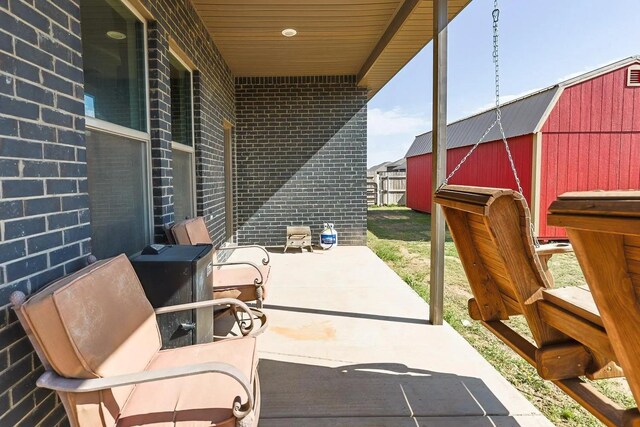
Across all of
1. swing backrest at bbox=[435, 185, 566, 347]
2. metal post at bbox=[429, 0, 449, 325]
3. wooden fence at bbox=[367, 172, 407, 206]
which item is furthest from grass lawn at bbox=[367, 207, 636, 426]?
wooden fence at bbox=[367, 172, 407, 206]

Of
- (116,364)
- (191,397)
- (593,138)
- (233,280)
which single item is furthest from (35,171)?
(593,138)

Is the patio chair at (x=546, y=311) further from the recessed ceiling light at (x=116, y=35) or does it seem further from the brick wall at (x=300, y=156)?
the brick wall at (x=300, y=156)

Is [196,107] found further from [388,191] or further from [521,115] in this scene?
[388,191]

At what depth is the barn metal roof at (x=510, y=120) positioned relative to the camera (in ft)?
29.1

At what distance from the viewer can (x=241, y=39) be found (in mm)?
5195

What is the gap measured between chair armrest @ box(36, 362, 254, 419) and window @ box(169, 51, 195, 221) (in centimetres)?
253

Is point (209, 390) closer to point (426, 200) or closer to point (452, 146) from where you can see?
point (452, 146)

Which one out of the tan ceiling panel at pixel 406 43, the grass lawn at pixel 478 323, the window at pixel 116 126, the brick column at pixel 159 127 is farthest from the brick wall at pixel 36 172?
the tan ceiling panel at pixel 406 43

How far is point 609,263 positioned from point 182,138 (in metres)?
3.83

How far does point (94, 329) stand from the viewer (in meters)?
1.40

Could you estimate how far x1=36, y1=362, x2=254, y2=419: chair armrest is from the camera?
1208 mm

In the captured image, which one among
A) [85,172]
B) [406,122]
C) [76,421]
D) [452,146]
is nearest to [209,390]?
[76,421]

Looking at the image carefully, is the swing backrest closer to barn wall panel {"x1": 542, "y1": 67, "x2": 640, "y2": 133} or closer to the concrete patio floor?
the concrete patio floor

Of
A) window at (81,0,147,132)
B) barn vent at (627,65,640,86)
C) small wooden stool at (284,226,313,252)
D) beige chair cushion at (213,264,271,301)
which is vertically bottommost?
small wooden stool at (284,226,313,252)
